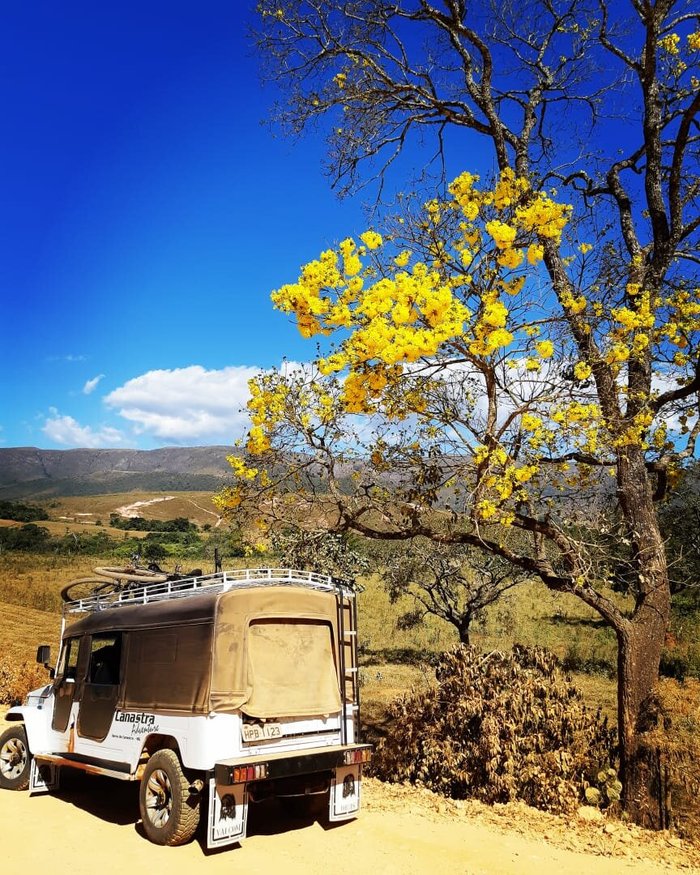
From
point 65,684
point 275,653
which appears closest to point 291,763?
point 275,653

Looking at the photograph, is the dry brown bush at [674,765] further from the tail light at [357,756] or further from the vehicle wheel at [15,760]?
the vehicle wheel at [15,760]

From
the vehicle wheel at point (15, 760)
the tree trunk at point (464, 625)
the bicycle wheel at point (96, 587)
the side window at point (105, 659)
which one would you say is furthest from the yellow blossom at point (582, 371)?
the tree trunk at point (464, 625)

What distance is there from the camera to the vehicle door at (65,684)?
8.20 m

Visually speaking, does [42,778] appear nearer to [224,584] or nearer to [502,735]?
[224,584]

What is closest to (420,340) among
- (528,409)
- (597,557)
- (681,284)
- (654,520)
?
(528,409)

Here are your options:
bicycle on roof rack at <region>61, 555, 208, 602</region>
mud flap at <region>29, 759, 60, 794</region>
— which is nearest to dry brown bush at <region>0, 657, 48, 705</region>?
mud flap at <region>29, 759, 60, 794</region>

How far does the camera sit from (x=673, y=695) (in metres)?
7.42

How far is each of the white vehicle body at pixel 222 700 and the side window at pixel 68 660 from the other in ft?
0.95

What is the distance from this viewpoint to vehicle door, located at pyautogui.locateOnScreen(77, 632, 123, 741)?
24.7ft

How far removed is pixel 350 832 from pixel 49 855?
283cm

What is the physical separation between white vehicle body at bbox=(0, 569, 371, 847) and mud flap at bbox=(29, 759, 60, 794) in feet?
1.93

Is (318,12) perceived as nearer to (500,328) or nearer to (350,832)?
(500,328)

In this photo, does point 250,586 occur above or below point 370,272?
below

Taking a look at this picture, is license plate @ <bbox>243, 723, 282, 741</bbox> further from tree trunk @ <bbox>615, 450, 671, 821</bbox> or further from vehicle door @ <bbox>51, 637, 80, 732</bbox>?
tree trunk @ <bbox>615, 450, 671, 821</bbox>
